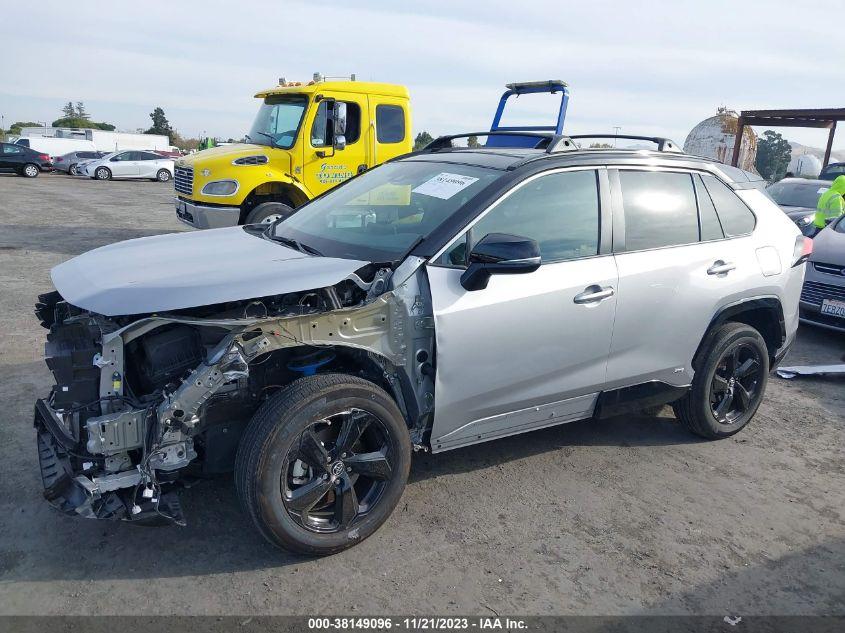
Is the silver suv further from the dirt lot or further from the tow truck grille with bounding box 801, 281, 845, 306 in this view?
the tow truck grille with bounding box 801, 281, 845, 306

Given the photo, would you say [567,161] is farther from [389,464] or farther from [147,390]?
[147,390]

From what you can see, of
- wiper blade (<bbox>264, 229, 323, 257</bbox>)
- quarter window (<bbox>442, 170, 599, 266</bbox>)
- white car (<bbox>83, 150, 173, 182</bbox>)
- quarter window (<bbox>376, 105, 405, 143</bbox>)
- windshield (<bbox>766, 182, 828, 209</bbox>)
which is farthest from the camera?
Result: white car (<bbox>83, 150, 173, 182</bbox>)

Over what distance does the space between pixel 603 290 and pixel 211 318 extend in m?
2.02

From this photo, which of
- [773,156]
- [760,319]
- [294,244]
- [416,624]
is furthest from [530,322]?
[773,156]

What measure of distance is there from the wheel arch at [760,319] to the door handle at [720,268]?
226 millimetres

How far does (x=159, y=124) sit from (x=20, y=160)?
58.6 meters

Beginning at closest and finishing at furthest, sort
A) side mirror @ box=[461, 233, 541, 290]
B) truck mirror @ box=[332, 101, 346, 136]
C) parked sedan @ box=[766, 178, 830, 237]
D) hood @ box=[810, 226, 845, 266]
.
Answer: side mirror @ box=[461, 233, 541, 290] → hood @ box=[810, 226, 845, 266] → truck mirror @ box=[332, 101, 346, 136] → parked sedan @ box=[766, 178, 830, 237]

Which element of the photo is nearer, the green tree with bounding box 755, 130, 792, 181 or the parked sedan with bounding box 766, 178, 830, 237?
the parked sedan with bounding box 766, 178, 830, 237

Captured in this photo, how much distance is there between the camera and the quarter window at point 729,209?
4.27 m

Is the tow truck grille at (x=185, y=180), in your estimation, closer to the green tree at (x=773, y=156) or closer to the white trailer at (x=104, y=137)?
the green tree at (x=773, y=156)

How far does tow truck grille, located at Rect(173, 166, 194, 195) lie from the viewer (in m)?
9.62

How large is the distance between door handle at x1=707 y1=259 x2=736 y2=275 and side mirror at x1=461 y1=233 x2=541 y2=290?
154cm

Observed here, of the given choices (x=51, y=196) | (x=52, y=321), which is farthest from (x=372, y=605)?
(x=51, y=196)

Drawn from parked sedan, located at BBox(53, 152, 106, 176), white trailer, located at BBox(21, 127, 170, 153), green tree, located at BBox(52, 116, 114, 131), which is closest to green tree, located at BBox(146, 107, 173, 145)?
green tree, located at BBox(52, 116, 114, 131)
